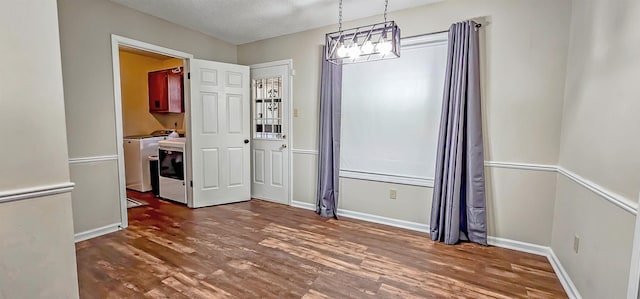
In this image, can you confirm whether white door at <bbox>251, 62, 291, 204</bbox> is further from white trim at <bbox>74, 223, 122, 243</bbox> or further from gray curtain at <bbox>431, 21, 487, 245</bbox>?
gray curtain at <bbox>431, 21, 487, 245</bbox>

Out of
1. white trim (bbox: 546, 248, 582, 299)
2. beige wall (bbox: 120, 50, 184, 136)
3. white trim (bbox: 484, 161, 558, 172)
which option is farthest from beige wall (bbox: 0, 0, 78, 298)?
beige wall (bbox: 120, 50, 184, 136)

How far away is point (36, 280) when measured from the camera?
5.06 feet

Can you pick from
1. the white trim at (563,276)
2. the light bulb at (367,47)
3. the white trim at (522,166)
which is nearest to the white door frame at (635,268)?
the white trim at (563,276)

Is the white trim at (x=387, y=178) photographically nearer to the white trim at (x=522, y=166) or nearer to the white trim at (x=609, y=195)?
the white trim at (x=522, y=166)

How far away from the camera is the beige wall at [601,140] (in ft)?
4.55

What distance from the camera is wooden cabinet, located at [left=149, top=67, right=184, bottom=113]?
203 inches

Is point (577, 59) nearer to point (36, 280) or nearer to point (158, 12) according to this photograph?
point (36, 280)

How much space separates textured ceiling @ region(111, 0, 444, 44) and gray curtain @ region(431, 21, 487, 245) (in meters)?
0.66

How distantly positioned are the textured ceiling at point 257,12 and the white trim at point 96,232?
93.7 inches

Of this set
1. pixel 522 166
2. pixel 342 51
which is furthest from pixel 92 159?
pixel 522 166

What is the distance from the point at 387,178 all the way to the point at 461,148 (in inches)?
35.2

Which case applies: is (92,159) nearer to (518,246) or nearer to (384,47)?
(384,47)

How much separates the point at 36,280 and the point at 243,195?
274cm

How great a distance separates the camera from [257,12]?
10.5ft
